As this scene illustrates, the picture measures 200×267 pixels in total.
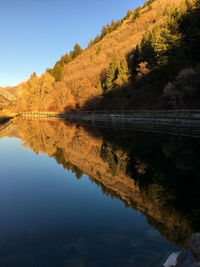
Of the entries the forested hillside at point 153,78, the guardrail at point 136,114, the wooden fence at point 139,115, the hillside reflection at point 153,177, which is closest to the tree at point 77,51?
the forested hillside at point 153,78

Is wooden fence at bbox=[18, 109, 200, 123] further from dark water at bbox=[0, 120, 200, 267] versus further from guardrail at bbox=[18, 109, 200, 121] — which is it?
dark water at bbox=[0, 120, 200, 267]

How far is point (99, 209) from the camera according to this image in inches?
250

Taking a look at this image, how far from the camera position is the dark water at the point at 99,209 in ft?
14.1

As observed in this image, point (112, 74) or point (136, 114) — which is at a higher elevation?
point (112, 74)

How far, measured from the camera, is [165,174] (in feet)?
29.5

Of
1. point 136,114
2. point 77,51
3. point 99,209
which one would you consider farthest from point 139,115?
point 77,51

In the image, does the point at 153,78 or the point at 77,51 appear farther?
the point at 77,51

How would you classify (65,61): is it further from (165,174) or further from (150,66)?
(165,174)

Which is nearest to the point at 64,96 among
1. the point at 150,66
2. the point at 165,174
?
the point at 150,66

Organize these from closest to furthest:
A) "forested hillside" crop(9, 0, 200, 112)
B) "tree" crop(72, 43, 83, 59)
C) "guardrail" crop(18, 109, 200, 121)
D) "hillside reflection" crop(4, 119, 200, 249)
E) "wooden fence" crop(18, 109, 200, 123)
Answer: "hillside reflection" crop(4, 119, 200, 249) → "wooden fence" crop(18, 109, 200, 123) → "guardrail" crop(18, 109, 200, 121) → "forested hillside" crop(9, 0, 200, 112) → "tree" crop(72, 43, 83, 59)

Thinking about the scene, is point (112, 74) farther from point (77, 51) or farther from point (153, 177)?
point (77, 51)

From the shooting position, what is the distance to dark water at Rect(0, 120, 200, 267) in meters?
4.31

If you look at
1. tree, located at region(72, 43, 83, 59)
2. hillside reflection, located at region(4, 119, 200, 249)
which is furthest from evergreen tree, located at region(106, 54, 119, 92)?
tree, located at region(72, 43, 83, 59)

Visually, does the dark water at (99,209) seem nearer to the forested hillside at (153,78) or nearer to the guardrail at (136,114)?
the guardrail at (136,114)
